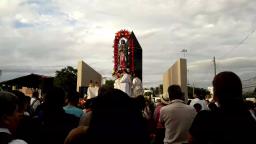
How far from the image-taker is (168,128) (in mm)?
6309

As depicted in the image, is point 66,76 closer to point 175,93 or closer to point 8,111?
point 175,93

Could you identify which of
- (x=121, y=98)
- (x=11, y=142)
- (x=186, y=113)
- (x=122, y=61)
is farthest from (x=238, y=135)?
(x=122, y=61)

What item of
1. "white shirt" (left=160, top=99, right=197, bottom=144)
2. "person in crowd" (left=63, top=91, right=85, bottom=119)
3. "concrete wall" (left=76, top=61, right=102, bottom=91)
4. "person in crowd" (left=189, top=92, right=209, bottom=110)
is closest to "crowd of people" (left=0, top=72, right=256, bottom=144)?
"person in crowd" (left=63, top=91, right=85, bottom=119)

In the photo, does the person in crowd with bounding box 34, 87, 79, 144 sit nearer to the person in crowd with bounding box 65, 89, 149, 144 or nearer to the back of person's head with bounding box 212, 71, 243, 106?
the back of person's head with bounding box 212, 71, 243, 106

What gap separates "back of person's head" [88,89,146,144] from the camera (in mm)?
2488

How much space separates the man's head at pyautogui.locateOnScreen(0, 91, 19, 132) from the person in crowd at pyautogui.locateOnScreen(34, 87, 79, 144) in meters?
1.42

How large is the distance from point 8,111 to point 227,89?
1.85 meters

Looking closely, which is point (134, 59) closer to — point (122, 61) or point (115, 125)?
point (122, 61)

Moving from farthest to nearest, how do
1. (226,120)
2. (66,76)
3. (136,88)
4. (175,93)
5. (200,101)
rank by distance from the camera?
(66,76), (136,88), (200,101), (175,93), (226,120)

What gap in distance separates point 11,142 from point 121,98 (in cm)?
91

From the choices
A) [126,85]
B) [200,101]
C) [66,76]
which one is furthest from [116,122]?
[66,76]

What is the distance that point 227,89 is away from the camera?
3.43 m

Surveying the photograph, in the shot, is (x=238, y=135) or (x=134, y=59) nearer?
(x=238, y=135)

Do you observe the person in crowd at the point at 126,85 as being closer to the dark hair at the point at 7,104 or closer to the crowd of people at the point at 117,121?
the crowd of people at the point at 117,121
